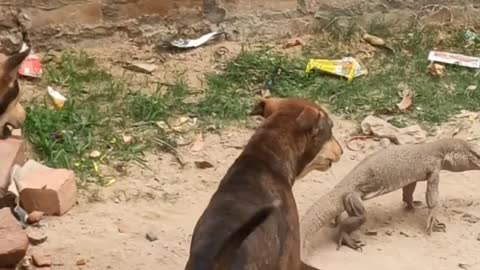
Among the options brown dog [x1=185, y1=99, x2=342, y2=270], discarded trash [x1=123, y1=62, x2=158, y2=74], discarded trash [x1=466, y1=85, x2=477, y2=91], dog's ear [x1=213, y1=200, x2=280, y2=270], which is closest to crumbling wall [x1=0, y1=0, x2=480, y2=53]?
discarded trash [x1=123, y1=62, x2=158, y2=74]

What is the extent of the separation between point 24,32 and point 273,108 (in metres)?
3.24

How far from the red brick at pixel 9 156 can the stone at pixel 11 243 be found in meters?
0.52

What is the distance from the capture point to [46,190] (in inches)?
238

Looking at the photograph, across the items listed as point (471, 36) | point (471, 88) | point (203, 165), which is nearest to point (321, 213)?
point (203, 165)

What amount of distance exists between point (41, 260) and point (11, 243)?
0.82 feet

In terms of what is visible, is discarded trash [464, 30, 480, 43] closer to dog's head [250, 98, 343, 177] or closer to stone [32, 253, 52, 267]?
dog's head [250, 98, 343, 177]

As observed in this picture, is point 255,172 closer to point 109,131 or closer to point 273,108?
point 273,108

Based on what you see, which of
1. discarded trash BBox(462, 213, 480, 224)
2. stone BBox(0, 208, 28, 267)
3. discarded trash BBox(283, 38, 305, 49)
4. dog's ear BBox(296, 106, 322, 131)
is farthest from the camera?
discarded trash BBox(283, 38, 305, 49)

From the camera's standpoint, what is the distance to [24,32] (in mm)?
7859

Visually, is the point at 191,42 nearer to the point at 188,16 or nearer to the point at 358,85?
the point at 188,16

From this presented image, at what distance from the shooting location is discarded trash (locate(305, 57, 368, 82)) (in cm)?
782

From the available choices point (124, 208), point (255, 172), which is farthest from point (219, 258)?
point (124, 208)

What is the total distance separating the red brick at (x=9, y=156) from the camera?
19.7 ft

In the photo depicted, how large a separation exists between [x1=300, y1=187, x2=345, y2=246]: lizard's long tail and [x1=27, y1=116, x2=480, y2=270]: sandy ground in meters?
0.11
